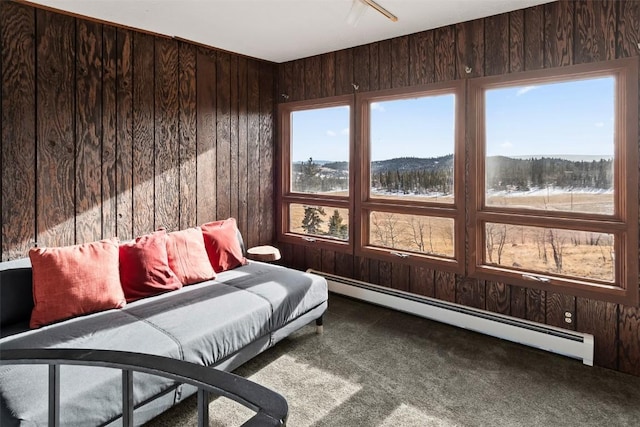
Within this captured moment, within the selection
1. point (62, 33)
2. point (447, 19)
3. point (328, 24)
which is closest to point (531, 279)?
point (447, 19)

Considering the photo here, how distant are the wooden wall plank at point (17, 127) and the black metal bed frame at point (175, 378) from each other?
2.05 meters

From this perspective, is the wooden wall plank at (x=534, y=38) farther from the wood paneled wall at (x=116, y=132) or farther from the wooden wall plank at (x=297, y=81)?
the wood paneled wall at (x=116, y=132)

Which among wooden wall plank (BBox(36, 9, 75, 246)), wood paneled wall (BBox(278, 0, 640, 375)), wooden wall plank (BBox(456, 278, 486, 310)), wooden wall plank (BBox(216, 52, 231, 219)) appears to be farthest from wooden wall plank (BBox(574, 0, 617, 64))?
wooden wall plank (BBox(36, 9, 75, 246))

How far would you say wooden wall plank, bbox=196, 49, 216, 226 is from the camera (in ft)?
11.8

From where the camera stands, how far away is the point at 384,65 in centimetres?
353

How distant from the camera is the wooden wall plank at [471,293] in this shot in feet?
10.3

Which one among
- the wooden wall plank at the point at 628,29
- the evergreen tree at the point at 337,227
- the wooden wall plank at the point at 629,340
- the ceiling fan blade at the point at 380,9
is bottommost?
the wooden wall plank at the point at 629,340

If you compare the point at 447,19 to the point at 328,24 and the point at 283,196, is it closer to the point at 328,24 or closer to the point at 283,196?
the point at 328,24

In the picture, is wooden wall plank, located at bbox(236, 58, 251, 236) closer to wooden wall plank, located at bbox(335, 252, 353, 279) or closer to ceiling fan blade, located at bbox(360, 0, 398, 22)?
wooden wall plank, located at bbox(335, 252, 353, 279)

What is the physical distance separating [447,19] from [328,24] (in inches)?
36.8

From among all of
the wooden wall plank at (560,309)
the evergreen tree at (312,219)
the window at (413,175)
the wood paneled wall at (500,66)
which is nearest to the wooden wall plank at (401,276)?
the wood paneled wall at (500,66)

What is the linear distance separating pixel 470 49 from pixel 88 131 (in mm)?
3006

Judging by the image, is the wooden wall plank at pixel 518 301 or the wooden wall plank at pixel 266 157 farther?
the wooden wall plank at pixel 266 157

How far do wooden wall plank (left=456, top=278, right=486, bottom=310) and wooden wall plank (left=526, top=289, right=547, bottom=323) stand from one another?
34cm
